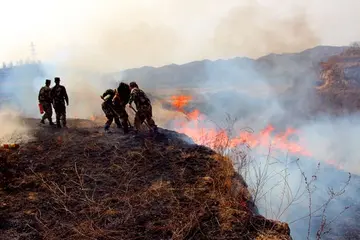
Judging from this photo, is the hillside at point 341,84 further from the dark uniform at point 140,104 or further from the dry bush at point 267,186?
the dark uniform at point 140,104

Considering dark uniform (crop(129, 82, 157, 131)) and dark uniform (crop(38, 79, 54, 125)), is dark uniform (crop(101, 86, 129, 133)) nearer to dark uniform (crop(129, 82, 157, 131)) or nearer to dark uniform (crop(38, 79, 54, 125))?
dark uniform (crop(129, 82, 157, 131))

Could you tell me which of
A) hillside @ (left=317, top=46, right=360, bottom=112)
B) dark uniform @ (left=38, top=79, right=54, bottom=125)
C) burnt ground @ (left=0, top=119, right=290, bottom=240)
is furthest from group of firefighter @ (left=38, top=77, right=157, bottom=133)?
hillside @ (left=317, top=46, right=360, bottom=112)

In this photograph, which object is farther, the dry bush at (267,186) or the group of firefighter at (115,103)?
the group of firefighter at (115,103)

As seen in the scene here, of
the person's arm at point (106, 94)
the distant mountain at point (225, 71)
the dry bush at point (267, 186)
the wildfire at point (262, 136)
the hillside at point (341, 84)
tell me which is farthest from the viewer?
the distant mountain at point (225, 71)

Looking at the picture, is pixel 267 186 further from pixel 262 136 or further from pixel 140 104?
pixel 262 136

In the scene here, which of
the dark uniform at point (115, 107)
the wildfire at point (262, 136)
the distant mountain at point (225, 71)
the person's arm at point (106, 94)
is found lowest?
the wildfire at point (262, 136)

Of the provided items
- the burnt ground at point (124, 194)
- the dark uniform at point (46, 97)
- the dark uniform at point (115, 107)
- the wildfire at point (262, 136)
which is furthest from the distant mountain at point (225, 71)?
the burnt ground at point (124, 194)

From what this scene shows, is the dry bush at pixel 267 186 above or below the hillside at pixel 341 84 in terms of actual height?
below

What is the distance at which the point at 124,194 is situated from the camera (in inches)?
214

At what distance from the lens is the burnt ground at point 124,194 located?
14.3 ft

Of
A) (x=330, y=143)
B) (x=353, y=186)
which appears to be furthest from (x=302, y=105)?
(x=353, y=186)

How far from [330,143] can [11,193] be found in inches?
870

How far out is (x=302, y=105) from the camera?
30688 mm

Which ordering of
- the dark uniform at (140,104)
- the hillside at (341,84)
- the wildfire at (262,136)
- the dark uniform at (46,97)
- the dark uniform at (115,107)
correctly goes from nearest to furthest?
the dark uniform at (140,104) < the dark uniform at (115,107) < the dark uniform at (46,97) < the wildfire at (262,136) < the hillside at (341,84)
